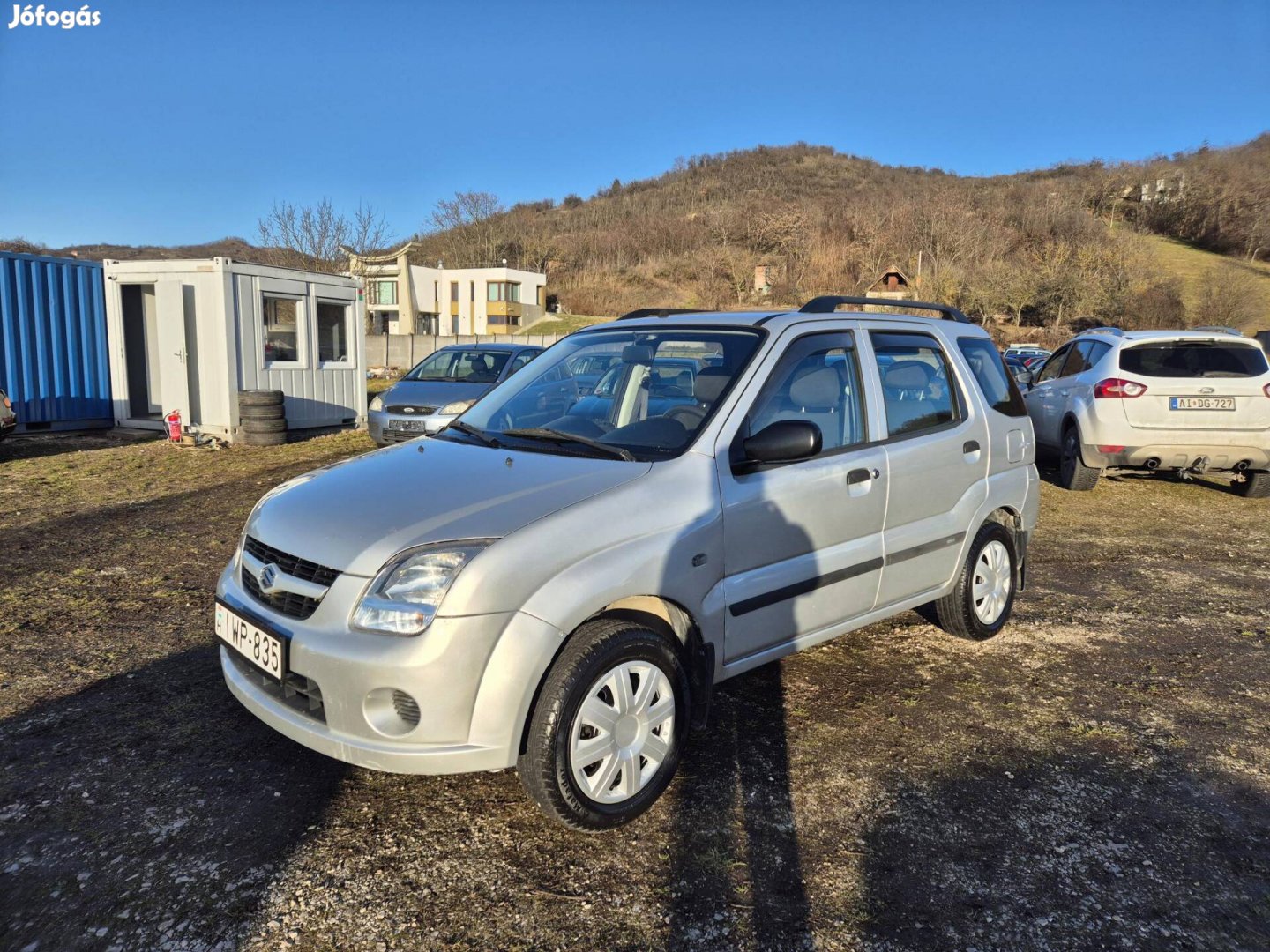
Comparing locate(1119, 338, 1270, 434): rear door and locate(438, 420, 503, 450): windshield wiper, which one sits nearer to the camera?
locate(438, 420, 503, 450): windshield wiper

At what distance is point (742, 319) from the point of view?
3.74 m

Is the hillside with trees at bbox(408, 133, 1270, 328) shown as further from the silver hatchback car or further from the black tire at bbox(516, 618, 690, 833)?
the black tire at bbox(516, 618, 690, 833)

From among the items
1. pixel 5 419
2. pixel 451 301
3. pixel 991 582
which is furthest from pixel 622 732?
pixel 451 301

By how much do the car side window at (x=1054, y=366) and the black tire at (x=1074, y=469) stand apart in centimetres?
116

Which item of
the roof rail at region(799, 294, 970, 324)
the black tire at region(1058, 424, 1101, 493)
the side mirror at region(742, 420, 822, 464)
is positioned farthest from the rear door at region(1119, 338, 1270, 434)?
the side mirror at region(742, 420, 822, 464)

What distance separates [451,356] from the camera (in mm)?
12727

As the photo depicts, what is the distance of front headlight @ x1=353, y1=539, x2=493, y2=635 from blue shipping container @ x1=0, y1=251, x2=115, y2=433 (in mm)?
13634

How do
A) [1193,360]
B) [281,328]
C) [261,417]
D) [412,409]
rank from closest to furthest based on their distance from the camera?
[1193,360] → [412,409] → [261,417] → [281,328]

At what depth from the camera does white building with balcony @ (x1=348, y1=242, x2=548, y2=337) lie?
69.4 metres

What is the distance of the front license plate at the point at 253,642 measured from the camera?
269 centimetres

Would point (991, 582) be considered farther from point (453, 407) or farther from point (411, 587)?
point (453, 407)

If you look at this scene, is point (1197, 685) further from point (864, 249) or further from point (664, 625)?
point (864, 249)

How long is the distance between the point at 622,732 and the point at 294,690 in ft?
3.66

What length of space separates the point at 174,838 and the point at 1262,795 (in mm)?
3944
